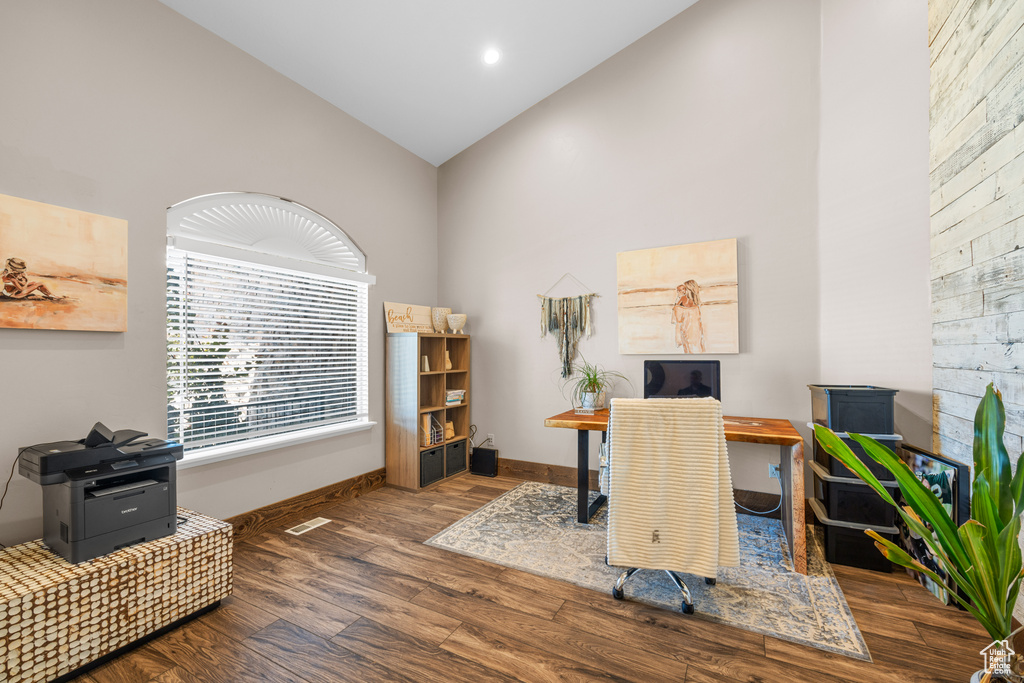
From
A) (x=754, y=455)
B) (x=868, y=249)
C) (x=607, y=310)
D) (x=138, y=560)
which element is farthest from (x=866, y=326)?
(x=138, y=560)

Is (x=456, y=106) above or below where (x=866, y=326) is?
above

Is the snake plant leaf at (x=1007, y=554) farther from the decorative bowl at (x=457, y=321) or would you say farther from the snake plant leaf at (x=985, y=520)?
the decorative bowl at (x=457, y=321)

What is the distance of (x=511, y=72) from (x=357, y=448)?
3349 mm

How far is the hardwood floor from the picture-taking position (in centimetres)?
164

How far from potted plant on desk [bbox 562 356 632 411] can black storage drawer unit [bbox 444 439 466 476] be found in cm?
115

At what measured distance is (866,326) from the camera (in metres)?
2.80

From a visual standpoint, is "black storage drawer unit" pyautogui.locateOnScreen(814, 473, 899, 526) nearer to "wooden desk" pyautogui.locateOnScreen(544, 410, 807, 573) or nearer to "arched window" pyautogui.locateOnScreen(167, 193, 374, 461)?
"wooden desk" pyautogui.locateOnScreen(544, 410, 807, 573)

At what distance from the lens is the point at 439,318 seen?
4.28 m

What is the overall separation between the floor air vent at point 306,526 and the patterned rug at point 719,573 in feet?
2.90

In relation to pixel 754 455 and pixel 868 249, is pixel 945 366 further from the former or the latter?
pixel 754 455

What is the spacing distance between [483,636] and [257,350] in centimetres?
230

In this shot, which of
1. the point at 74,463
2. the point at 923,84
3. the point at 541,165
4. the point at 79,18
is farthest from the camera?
the point at 541,165

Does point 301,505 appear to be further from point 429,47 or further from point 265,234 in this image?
point 429,47

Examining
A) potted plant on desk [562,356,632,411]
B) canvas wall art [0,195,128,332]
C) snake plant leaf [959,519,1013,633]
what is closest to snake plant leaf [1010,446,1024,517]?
snake plant leaf [959,519,1013,633]
